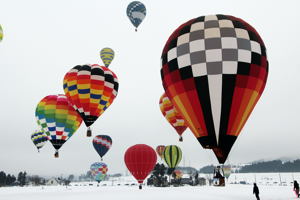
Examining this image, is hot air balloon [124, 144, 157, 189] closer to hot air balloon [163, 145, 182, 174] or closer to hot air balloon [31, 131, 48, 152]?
hot air balloon [163, 145, 182, 174]

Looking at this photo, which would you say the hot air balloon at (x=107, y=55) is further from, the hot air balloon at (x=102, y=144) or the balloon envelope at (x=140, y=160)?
the hot air balloon at (x=102, y=144)

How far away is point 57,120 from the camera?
29125 millimetres

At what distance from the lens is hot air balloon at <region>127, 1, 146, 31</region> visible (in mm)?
37031

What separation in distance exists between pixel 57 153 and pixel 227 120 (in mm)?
20174

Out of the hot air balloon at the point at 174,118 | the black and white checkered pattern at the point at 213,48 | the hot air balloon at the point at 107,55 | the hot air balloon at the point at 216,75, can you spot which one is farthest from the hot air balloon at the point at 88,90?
the hot air balloon at the point at 107,55

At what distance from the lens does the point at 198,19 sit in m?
15.2

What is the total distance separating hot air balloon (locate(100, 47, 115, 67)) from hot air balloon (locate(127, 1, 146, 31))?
5843 mm

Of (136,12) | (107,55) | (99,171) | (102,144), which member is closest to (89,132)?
(107,55)

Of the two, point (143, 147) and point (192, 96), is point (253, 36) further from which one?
point (143, 147)

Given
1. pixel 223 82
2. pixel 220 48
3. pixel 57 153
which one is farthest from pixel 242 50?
pixel 57 153

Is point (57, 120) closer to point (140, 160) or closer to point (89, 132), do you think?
point (89, 132)

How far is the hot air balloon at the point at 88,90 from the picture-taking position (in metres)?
25.8

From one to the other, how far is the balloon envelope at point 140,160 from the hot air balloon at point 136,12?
1698 centimetres

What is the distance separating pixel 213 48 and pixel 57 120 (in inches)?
795
